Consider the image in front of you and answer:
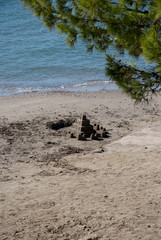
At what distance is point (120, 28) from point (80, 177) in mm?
2757

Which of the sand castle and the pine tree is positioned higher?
the pine tree

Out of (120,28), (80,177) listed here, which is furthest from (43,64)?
(120,28)

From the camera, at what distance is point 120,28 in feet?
18.1

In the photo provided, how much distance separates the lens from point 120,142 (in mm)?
9266

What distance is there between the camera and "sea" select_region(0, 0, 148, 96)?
18516 mm

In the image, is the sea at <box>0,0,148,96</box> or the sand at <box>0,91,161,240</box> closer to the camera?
the sand at <box>0,91,161,240</box>

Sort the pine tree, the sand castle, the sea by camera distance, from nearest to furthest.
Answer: the pine tree < the sand castle < the sea

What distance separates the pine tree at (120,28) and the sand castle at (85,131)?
11.8 feet

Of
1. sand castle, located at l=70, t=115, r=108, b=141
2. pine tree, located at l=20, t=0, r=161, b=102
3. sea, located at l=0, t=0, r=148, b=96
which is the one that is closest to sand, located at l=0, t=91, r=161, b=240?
sand castle, located at l=70, t=115, r=108, b=141

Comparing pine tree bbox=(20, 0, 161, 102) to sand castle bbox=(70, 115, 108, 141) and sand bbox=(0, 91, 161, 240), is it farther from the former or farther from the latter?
sand castle bbox=(70, 115, 108, 141)

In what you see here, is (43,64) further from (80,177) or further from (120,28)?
(120,28)

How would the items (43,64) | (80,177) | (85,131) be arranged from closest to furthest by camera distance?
(80,177)
(85,131)
(43,64)

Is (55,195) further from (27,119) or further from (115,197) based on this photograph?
(27,119)

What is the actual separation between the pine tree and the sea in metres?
7.03
